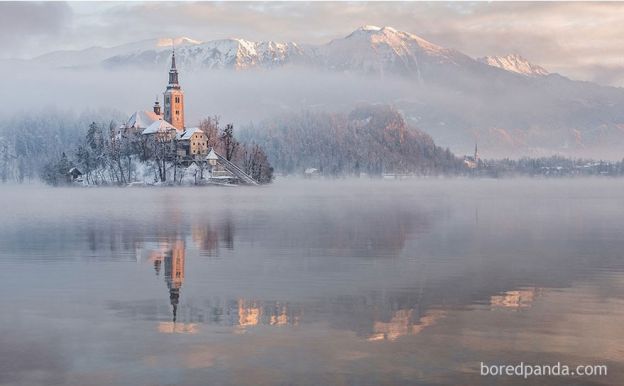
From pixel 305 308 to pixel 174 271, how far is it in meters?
12.6

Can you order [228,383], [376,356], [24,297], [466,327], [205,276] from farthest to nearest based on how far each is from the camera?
[205,276]
[24,297]
[466,327]
[376,356]
[228,383]

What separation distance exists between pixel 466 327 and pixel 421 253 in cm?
2208

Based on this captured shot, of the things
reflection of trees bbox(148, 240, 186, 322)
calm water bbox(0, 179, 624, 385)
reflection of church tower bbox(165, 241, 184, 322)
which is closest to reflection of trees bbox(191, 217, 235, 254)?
calm water bbox(0, 179, 624, 385)

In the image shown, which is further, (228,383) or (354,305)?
(354,305)

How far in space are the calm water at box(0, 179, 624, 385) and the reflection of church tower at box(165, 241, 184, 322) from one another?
4.9 inches

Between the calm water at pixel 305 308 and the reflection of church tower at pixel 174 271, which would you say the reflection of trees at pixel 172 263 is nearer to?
the reflection of church tower at pixel 174 271

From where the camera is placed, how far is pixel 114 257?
48.1m

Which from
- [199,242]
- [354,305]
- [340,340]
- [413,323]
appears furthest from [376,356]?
[199,242]

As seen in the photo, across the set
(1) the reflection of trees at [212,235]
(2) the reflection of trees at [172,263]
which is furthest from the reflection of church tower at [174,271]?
(1) the reflection of trees at [212,235]

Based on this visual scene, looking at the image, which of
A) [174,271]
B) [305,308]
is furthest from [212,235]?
[305,308]

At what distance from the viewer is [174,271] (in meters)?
41.2

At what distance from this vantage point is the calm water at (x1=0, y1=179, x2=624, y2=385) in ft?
74.0

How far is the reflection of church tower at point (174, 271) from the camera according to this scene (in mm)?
32909

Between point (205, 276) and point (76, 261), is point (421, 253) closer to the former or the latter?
point (205, 276)
